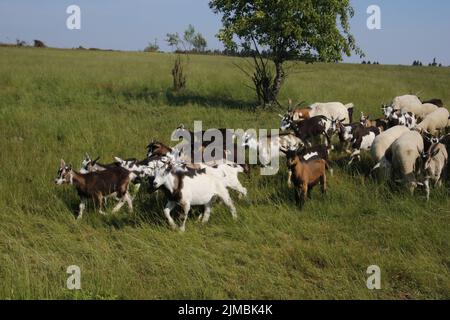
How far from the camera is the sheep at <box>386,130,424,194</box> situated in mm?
8966

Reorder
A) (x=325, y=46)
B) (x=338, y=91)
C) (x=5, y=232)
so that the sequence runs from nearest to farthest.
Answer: (x=5, y=232), (x=325, y=46), (x=338, y=91)

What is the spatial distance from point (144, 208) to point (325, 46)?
12.5 m

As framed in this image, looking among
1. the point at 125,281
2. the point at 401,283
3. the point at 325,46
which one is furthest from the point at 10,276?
the point at 325,46

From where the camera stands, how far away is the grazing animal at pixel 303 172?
8.17 metres

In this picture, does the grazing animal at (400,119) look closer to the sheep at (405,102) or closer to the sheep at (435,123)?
the sheep at (435,123)

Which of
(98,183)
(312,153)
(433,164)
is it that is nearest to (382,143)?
(433,164)

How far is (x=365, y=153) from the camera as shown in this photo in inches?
472

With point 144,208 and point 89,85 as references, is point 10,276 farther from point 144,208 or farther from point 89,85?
point 89,85

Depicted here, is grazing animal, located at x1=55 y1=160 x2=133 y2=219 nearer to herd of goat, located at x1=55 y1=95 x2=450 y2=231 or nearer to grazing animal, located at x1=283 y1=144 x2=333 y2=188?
herd of goat, located at x1=55 y1=95 x2=450 y2=231

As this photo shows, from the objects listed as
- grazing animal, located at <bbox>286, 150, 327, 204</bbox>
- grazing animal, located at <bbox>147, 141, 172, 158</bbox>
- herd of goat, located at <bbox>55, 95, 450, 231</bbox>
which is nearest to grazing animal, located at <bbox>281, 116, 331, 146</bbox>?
herd of goat, located at <bbox>55, 95, 450, 231</bbox>

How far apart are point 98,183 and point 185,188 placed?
1736 millimetres

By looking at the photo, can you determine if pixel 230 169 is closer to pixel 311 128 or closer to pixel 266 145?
pixel 266 145

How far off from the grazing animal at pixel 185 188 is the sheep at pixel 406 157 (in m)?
3.62

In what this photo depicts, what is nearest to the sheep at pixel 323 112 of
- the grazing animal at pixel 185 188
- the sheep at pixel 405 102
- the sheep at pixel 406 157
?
the sheep at pixel 405 102
